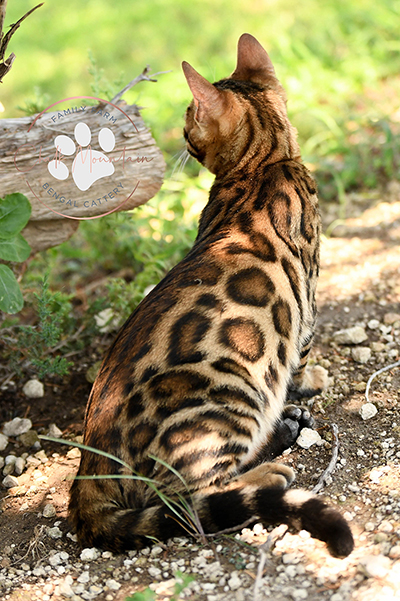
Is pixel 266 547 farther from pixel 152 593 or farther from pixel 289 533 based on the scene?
pixel 152 593

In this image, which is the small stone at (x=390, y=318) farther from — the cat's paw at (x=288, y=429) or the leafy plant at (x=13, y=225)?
the leafy plant at (x=13, y=225)

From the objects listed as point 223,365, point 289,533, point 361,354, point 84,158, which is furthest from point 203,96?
point 289,533

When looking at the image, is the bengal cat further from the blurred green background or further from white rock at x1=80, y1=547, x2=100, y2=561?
the blurred green background

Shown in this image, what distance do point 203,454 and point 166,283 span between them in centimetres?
78

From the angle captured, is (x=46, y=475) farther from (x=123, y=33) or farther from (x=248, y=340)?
(x=123, y=33)

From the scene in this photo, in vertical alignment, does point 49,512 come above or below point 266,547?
above

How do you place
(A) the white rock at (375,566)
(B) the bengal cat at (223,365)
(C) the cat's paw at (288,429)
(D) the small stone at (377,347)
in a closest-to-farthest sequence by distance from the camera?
(A) the white rock at (375,566) < (B) the bengal cat at (223,365) < (C) the cat's paw at (288,429) < (D) the small stone at (377,347)

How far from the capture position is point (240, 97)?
10.1 ft

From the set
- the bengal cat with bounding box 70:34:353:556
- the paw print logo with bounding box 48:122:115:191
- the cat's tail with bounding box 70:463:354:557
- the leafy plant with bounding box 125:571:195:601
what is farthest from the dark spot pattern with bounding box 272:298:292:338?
the paw print logo with bounding box 48:122:115:191

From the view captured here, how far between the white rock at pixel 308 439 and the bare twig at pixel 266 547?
0.53 metres

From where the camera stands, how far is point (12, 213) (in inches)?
116

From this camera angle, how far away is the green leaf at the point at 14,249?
2.94m

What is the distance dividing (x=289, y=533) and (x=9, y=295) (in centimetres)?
163

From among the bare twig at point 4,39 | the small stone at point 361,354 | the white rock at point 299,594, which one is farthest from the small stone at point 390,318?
the bare twig at point 4,39
